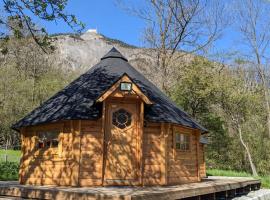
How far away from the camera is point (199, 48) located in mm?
26297

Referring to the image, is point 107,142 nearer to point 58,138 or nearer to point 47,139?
point 58,138

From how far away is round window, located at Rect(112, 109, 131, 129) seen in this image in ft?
36.8

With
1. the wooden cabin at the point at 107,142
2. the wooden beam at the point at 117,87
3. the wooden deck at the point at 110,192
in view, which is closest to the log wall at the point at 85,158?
the wooden cabin at the point at 107,142

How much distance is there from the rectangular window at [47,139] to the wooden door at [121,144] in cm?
189

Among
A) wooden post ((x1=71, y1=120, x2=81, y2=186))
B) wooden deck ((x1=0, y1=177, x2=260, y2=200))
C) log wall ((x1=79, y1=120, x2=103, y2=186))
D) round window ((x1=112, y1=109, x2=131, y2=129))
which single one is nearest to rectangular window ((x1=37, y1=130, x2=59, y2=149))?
wooden post ((x1=71, y1=120, x2=81, y2=186))

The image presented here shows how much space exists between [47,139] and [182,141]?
4990mm

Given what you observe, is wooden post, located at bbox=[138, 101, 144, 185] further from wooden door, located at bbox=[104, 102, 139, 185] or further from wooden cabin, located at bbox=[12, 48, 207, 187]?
wooden door, located at bbox=[104, 102, 139, 185]

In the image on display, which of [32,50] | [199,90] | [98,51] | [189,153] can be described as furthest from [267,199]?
[98,51]

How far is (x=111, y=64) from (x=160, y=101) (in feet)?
9.23

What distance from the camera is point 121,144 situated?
435 inches

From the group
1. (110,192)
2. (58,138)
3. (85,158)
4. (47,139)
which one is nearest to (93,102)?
(58,138)

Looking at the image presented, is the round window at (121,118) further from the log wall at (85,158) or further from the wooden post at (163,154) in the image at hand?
the wooden post at (163,154)

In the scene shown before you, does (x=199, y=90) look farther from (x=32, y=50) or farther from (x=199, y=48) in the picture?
(x=32, y=50)

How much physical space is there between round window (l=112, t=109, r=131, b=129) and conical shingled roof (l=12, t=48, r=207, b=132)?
A: 56 cm
